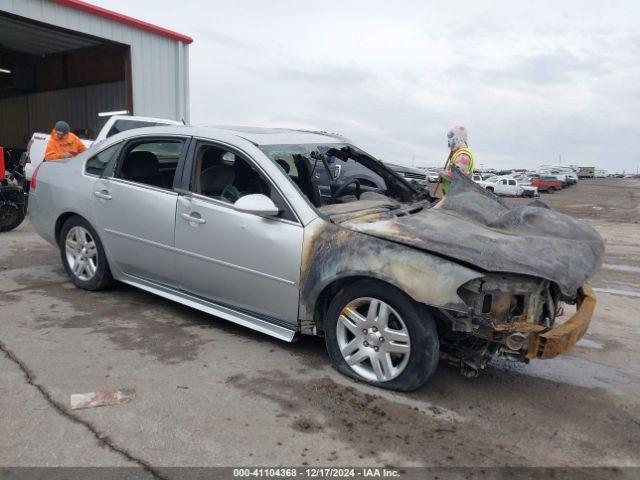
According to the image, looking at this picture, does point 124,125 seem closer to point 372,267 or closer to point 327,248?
point 327,248

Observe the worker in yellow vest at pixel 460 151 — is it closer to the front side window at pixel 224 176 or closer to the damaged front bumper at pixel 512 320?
the front side window at pixel 224 176

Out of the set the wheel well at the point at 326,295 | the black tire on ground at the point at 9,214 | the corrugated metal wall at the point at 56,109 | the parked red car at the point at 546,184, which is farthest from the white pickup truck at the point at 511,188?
the wheel well at the point at 326,295

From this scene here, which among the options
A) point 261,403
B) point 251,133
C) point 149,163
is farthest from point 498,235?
point 149,163

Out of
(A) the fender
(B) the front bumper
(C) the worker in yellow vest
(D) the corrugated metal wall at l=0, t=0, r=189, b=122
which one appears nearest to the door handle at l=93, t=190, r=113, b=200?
(A) the fender

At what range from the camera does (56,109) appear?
21.6 metres

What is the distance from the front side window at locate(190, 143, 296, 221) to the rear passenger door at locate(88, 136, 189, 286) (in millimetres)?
173

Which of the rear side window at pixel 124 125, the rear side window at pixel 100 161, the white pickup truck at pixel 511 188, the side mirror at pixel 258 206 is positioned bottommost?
the white pickup truck at pixel 511 188

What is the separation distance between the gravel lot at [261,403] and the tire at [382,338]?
11 centimetres

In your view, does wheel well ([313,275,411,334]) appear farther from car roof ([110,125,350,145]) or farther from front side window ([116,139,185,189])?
front side window ([116,139,185,189])

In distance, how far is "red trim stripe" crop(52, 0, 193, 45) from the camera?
12117 millimetres

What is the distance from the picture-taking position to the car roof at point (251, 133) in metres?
4.17

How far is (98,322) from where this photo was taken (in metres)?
4.32

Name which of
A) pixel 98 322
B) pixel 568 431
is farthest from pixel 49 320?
pixel 568 431

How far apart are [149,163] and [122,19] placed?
10307mm
